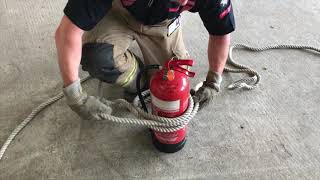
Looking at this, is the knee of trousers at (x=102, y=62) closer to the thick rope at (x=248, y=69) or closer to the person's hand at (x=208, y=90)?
the person's hand at (x=208, y=90)

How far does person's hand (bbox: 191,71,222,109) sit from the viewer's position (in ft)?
3.74

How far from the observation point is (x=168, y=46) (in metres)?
1.24

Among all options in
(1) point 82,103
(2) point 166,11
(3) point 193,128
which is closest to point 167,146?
(3) point 193,128

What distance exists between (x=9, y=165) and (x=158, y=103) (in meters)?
0.45

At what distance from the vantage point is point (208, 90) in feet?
3.75

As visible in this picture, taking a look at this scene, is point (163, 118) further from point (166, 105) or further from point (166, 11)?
point (166, 11)

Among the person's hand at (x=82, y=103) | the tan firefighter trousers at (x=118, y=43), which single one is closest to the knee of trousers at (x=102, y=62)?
the tan firefighter trousers at (x=118, y=43)

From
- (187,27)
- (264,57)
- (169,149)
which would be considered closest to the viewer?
(169,149)

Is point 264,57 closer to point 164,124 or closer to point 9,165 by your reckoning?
point 164,124

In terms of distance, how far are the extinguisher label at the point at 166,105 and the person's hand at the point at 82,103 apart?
160 millimetres

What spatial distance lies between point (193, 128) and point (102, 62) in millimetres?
330

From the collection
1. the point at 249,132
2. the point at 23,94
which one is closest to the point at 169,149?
the point at 249,132

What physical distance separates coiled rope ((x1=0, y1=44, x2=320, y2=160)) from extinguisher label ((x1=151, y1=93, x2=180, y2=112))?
25 millimetres

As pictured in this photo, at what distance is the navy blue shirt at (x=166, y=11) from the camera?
0.96 m
